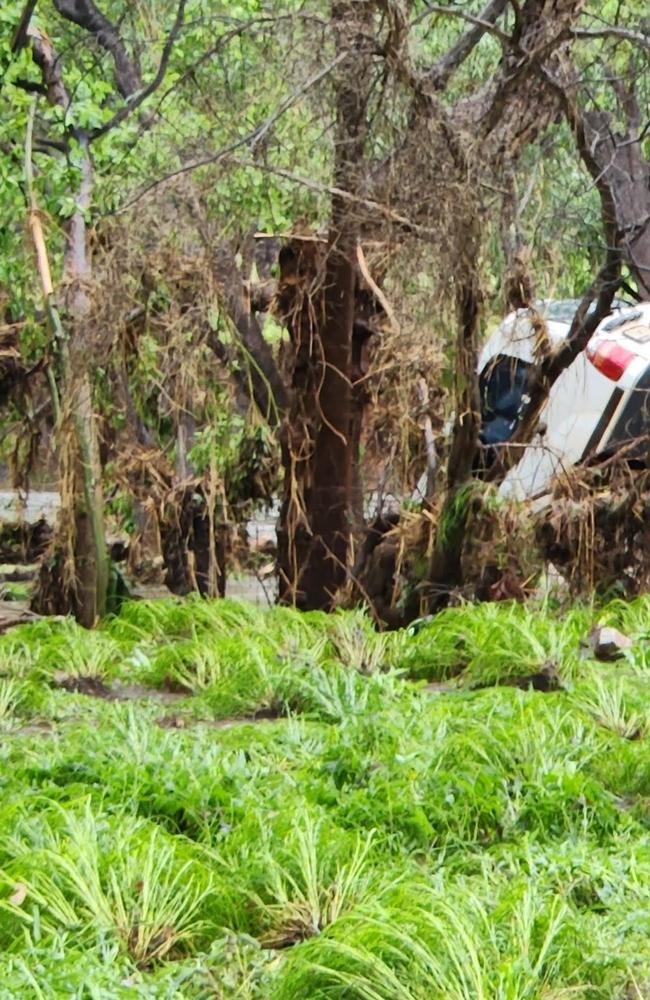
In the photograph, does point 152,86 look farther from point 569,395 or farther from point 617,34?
point 569,395

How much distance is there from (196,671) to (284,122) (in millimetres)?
4056

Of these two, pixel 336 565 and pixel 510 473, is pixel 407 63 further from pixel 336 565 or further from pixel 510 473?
pixel 336 565

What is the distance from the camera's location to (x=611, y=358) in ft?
50.2

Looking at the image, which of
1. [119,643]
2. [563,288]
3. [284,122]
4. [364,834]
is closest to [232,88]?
[284,122]

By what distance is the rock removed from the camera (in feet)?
35.6

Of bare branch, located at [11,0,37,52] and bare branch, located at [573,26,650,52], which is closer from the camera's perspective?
bare branch, located at [573,26,650,52]

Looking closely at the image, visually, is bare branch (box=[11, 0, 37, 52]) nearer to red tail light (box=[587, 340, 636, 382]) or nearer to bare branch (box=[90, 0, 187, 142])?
bare branch (box=[90, 0, 187, 142])

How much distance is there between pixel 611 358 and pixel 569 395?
0.72 m

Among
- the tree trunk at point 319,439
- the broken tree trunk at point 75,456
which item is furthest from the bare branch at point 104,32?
the tree trunk at point 319,439

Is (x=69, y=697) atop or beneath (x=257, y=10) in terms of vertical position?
beneath

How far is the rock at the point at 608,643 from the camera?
427 inches

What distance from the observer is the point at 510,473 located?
1350 cm

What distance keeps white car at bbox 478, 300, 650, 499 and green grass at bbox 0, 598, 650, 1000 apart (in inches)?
143

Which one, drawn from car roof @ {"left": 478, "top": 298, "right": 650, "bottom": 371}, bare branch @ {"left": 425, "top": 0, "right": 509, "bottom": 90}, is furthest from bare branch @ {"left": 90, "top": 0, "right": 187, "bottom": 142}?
car roof @ {"left": 478, "top": 298, "right": 650, "bottom": 371}
